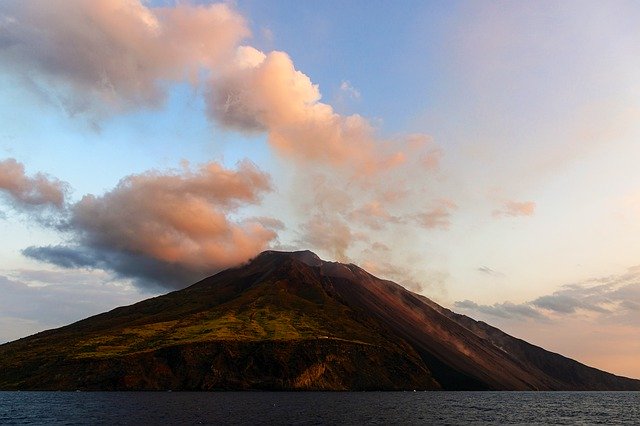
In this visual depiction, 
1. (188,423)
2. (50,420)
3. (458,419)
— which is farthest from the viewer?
(458,419)

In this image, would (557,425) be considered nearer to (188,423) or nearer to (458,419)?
(458,419)

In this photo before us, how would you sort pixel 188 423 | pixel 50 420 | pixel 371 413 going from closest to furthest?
1. pixel 188 423
2. pixel 50 420
3. pixel 371 413

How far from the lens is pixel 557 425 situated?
131 metres

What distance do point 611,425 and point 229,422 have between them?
92841mm

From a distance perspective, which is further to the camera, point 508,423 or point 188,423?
A: point 508,423

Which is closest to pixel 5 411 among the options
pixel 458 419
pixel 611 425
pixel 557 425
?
pixel 458 419

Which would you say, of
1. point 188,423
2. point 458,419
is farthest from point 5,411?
point 458,419

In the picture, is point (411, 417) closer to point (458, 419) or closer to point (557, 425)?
point (458, 419)

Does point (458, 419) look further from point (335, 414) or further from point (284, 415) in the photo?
point (284, 415)

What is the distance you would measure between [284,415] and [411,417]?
32.5 meters

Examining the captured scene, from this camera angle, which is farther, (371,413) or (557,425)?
(371,413)

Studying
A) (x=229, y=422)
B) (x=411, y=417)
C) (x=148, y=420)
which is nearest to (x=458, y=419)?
(x=411, y=417)

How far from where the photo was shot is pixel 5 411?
6225 inches

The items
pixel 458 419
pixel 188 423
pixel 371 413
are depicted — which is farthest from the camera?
pixel 371 413
